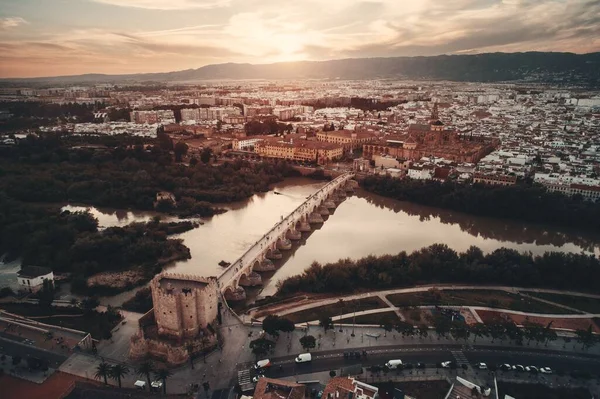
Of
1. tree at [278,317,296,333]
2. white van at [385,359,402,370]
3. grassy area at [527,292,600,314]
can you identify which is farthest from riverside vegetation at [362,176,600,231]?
tree at [278,317,296,333]

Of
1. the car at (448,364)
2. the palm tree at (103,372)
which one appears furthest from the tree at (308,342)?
the palm tree at (103,372)

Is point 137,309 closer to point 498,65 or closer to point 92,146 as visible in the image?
point 92,146

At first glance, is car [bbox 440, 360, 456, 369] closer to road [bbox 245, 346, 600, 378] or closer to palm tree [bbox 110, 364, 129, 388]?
road [bbox 245, 346, 600, 378]

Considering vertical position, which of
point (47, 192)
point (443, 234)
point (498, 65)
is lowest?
point (443, 234)

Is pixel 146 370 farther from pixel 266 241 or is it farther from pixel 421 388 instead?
pixel 266 241

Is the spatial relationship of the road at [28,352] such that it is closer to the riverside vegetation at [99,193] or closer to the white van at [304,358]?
the riverside vegetation at [99,193]

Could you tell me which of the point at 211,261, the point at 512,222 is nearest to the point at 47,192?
the point at 211,261
